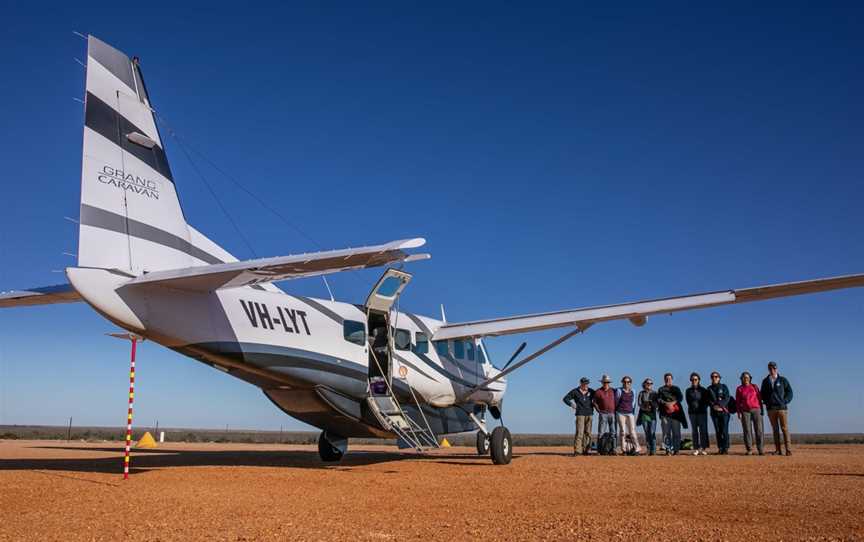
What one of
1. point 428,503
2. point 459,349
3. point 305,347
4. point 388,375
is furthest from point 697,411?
point 428,503

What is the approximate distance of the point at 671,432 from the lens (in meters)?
16.5

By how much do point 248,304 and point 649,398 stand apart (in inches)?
428

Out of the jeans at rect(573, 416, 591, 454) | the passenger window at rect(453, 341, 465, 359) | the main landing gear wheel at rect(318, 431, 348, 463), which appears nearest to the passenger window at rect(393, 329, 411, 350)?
the passenger window at rect(453, 341, 465, 359)

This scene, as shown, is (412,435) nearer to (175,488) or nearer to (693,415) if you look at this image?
(175,488)

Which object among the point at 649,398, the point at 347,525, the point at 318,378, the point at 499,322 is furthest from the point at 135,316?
the point at 649,398

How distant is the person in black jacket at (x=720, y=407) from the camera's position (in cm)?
1623

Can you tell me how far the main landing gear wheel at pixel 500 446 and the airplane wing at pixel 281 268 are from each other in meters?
5.80

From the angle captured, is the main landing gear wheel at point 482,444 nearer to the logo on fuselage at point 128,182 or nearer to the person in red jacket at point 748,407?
the person in red jacket at point 748,407

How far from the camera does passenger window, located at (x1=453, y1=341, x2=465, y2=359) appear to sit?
1536 cm

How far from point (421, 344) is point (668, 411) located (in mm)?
6782

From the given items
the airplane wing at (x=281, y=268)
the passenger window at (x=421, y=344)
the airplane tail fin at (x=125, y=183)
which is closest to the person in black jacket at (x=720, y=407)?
the passenger window at (x=421, y=344)

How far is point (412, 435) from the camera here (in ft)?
41.7

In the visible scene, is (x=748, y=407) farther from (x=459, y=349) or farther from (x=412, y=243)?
(x=412, y=243)

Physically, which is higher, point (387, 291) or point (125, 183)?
point (125, 183)
